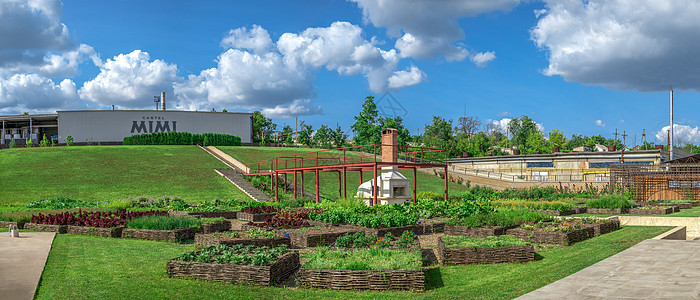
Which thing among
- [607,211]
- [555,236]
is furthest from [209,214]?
[607,211]

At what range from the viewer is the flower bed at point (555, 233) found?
11.3 metres

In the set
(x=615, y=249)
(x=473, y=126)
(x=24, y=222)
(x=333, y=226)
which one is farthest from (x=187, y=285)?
(x=473, y=126)

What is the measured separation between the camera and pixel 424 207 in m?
17.9

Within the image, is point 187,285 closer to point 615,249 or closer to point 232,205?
A: point 615,249

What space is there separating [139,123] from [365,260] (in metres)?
61.4

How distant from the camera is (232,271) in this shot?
286 inches

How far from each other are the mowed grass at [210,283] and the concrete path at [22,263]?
0.53 feet

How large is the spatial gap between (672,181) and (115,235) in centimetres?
3195

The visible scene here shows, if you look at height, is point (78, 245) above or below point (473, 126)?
below

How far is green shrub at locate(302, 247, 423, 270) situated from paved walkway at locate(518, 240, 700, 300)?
2292mm

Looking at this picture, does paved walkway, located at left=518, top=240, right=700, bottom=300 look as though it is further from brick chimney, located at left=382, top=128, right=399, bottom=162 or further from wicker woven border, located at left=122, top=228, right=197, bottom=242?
brick chimney, located at left=382, top=128, right=399, bottom=162

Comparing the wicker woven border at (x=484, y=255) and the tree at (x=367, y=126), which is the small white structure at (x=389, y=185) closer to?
the wicker woven border at (x=484, y=255)

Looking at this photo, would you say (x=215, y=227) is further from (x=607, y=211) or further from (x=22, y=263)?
(x=607, y=211)

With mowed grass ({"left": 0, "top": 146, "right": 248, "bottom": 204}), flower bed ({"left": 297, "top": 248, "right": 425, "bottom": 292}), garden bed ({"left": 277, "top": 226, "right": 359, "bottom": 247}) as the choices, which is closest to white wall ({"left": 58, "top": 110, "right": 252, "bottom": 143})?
mowed grass ({"left": 0, "top": 146, "right": 248, "bottom": 204})
